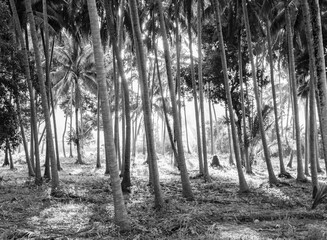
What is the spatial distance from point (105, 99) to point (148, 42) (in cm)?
1092

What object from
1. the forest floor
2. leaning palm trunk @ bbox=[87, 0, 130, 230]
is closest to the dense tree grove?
leaning palm trunk @ bbox=[87, 0, 130, 230]

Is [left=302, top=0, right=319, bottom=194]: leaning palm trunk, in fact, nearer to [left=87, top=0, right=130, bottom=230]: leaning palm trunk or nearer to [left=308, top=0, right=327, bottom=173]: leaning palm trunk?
[left=308, top=0, right=327, bottom=173]: leaning palm trunk

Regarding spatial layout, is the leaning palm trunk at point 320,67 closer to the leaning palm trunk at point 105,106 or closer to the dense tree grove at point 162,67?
the dense tree grove at point 162,67

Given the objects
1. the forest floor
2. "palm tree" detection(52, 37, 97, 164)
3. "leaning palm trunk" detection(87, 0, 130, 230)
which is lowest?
the forest floor

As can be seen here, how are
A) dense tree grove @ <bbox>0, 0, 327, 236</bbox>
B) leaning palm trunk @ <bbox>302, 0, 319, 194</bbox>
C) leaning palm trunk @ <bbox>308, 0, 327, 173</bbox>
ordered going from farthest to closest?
dense tree grove @ <bbox>0, 0, 327, 236</bbox> → leaning palm trunk @ <bbox>302, 0, 319, 194</bbox> → leaning palm trunk @ <bbox>308, 0, 327, 173</bbox>

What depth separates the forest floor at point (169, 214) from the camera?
7086mm

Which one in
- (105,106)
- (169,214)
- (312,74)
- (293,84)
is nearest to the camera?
(105,106)

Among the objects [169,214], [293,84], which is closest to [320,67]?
[169,214]

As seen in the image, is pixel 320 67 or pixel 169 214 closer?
pixel 320 67

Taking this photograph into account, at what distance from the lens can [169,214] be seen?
8820 mm

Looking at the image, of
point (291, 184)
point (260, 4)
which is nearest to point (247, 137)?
point (291, 184)

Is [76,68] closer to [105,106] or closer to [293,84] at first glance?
[293,84]

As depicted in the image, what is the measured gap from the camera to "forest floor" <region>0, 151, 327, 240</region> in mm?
7086

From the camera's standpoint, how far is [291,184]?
14.3 metres
